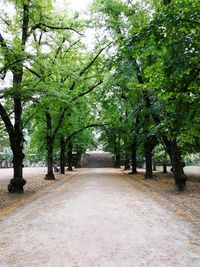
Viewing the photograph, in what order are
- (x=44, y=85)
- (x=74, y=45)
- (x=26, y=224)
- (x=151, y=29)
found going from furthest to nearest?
(x=74, y=45), (x=44, y=85), (x=26, y=224), (x=151, y=29)

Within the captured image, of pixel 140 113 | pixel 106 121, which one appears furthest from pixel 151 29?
pixel 106 121

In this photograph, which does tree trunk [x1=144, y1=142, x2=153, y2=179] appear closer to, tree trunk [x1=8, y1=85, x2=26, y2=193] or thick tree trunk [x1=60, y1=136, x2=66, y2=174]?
thick tree trunk [x1=60, y1=136, x2=66, y2=174]

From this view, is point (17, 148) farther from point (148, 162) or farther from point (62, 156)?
point (62, 156)

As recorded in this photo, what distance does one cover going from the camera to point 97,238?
5.38m

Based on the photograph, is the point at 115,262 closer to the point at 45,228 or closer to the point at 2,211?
the point at 45,228

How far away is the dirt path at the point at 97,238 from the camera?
14.3 feet

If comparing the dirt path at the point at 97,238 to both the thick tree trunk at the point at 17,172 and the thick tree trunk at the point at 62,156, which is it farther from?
the thick tree trunk at the point at 62,156

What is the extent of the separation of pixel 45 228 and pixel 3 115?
7.25 metres

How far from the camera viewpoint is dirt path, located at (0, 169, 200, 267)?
4.36 metres

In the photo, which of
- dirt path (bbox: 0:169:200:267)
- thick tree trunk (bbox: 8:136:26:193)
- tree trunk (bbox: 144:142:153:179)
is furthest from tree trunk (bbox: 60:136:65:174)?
dirt path (bbox: 0:169:200:267)

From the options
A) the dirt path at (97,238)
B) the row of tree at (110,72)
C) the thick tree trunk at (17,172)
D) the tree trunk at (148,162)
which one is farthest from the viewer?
the tree trunk at (148,162)

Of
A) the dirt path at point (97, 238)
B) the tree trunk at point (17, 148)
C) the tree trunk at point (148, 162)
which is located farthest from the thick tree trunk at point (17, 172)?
the tree trunk at point (148, 162)

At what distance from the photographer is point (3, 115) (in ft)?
40.8

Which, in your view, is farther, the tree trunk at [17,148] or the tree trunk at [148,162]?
the tree trunk at [148,162]
